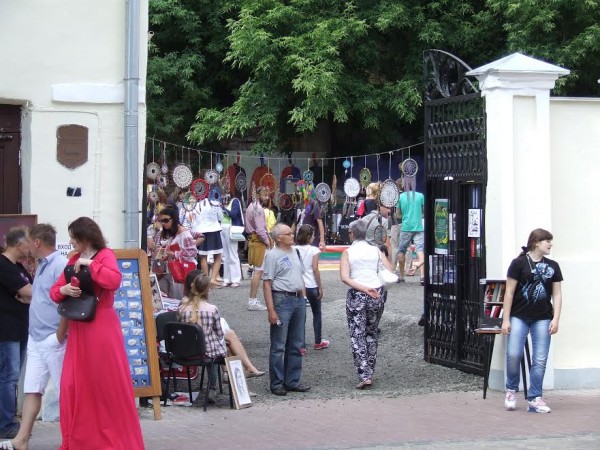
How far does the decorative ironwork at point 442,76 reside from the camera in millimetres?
11930

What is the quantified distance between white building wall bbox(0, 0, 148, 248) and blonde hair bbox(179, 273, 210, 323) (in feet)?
2.71

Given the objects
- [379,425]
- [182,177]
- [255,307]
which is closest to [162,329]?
[379,425]

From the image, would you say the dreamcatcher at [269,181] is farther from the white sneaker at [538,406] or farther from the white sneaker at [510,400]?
the white sneaker at [538,406]

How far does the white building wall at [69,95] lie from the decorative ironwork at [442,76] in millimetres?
3734

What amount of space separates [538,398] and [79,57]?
5218 mm

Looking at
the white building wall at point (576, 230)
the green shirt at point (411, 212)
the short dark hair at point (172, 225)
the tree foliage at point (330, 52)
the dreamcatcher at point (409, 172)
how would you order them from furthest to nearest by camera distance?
the tree foliage at point (330, 52) → the dreamcatcher at point (409, 172) → the green shirt at point (411, 212) → the short dark hair at point (172, 225) → the white building wall at point (576, 230)

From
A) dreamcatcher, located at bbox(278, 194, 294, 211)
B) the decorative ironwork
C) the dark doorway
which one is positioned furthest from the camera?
dreamcatcher, located at bbox(278, 194, 294, 211)

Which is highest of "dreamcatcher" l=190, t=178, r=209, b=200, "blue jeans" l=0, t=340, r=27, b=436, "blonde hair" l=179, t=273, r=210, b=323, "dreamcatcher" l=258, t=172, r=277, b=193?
"dreamcatcher" l=258, t=172, r=277, b=193

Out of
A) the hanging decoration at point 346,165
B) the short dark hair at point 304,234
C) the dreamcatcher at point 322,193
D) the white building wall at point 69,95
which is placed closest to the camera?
the white building wall at point 69,95

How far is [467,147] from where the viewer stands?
11570mm

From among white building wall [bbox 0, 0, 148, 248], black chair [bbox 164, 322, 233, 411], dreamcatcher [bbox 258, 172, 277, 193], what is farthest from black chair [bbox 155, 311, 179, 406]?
dreamcatcher [bbox 258, 172, 277, 193]

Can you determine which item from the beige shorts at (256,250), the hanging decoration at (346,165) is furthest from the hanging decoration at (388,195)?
the hanging decoration at (346,165)

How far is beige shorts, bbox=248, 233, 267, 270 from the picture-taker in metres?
17.5

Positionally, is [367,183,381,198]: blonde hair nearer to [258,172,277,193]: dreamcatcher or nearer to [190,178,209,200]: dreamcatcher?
[190,178,209,200]: dreamcatcher
